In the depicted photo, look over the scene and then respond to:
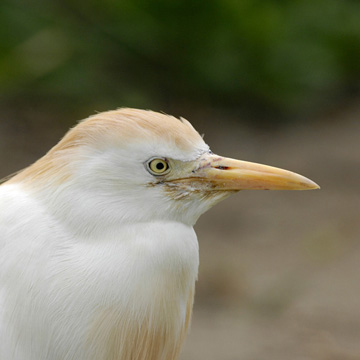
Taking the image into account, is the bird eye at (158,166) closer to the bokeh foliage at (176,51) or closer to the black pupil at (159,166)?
the black pupil at (159,166)

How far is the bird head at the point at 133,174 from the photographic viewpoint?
177cm

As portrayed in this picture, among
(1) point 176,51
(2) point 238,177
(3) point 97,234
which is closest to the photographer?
(3) point 97,234

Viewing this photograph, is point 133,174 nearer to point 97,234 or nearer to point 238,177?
point 97,234

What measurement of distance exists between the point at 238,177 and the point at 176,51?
428cm

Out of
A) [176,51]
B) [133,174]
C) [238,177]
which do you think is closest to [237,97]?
[176,51]

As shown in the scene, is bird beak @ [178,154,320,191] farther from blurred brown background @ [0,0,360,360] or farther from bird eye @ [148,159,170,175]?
blurred brown background @ [0,0,360,360]

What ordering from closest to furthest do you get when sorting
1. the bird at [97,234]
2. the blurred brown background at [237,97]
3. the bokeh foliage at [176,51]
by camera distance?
1. the bird at [97,234]
2. the blurred brown background at [237,97]
3. the bokeh foliage at [176,51]

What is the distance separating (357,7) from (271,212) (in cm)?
224

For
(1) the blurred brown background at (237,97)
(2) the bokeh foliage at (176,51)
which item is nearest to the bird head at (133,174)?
(1) the blurred brown background at (237,97)

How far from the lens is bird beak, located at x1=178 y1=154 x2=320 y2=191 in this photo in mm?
1879

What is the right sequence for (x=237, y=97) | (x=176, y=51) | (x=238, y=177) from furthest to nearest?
(x=237, y=97) → (x=176, y=51) → (x=238, y=177)

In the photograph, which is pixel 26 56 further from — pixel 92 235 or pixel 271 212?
pixel 92 235

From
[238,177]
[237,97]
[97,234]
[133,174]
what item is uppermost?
[237,97]

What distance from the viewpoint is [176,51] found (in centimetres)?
603
